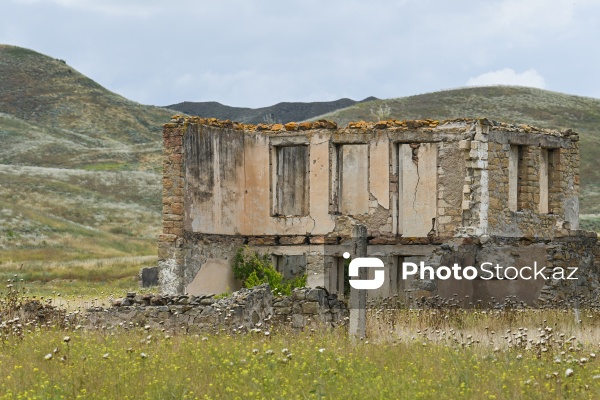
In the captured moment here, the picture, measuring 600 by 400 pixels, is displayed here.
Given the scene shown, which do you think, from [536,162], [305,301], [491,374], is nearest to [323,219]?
[536,162]

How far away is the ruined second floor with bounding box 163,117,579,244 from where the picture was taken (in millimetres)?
24016

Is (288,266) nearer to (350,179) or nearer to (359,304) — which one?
(350,179)

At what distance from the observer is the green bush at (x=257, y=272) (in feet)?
81.5

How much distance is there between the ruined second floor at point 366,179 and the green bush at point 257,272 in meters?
0.57

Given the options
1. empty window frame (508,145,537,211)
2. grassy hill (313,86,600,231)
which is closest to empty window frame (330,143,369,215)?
empty window frame (508,145,537,211)

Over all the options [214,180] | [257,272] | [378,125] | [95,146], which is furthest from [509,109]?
[214,180]

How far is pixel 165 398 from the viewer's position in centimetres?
1102

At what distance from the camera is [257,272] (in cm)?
2527

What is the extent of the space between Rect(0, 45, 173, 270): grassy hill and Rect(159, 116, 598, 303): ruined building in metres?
20.0

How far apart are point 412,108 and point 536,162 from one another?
2600 inches

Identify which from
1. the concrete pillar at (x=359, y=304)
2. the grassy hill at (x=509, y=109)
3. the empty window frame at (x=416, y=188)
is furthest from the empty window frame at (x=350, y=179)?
the grassy hill at (x=509, y=109)

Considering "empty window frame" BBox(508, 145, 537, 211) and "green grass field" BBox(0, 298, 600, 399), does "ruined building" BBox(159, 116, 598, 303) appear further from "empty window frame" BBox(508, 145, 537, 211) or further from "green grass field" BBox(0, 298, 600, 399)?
"green grass field" BBox(0, 298, 600, 399)

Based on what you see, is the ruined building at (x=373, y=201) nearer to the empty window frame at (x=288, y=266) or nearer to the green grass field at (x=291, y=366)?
the empty window frame at (x=288, y=266)

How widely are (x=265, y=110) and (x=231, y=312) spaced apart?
461 feet
